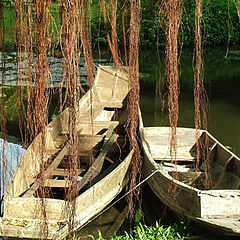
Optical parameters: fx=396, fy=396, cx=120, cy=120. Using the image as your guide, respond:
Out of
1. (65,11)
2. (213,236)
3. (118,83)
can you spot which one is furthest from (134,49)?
(118,83)

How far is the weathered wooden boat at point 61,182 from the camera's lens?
322cm

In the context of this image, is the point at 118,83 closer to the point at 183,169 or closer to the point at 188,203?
the point at 183,169

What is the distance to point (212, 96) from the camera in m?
9.70

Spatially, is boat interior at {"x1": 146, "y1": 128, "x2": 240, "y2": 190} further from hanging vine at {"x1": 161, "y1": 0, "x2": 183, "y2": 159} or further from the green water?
hanging vine at {"x1": 161, "y1": 0, "x2": 183, "y2": 159}

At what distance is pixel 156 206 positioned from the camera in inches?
179

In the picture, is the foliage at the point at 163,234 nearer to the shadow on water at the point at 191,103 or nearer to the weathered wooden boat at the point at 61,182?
the shadow on water at the point at 191,103

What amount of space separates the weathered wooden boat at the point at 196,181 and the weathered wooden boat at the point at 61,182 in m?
0.41

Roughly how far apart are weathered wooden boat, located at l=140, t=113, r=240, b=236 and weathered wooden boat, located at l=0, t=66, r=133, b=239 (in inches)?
16.2

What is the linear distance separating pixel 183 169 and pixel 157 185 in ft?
2.52

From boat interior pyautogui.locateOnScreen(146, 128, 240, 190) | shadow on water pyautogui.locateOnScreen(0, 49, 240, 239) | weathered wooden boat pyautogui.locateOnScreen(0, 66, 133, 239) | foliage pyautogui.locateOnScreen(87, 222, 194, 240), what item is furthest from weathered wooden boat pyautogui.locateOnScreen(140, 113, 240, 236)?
weathered wooden boat pyautogui.locateOnScreen(0, 66, 133, 239)

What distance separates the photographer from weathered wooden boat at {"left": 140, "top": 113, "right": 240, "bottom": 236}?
3.29 m

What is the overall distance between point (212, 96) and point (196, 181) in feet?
18.7

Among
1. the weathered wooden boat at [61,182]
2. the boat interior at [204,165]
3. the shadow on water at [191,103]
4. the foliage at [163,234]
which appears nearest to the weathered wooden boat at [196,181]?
the boat interior at [204,165]

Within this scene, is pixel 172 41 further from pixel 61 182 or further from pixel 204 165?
pixel 204 165
